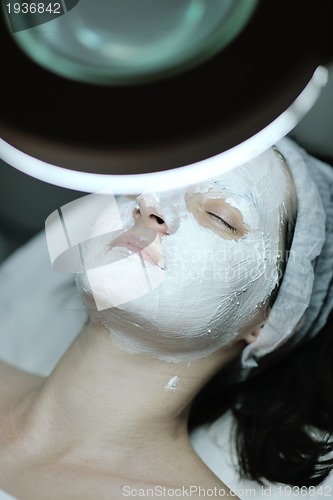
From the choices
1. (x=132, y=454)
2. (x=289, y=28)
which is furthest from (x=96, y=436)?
(x=289, y=28)

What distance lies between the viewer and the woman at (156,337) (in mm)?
1028

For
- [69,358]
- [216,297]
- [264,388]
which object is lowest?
[264,388]

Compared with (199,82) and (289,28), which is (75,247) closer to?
(199,82)

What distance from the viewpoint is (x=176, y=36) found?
1.05m

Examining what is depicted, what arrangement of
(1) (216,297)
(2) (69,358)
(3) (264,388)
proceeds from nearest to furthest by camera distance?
(1) (216,297) → (2) (69,358) → (3) (264,388)

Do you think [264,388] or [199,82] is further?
[264,388]

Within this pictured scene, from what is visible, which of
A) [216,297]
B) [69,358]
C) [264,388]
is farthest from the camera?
[264,388]

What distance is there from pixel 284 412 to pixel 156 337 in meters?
0.29

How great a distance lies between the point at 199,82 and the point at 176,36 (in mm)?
68

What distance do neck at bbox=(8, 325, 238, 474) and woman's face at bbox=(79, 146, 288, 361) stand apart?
0.10 ft
